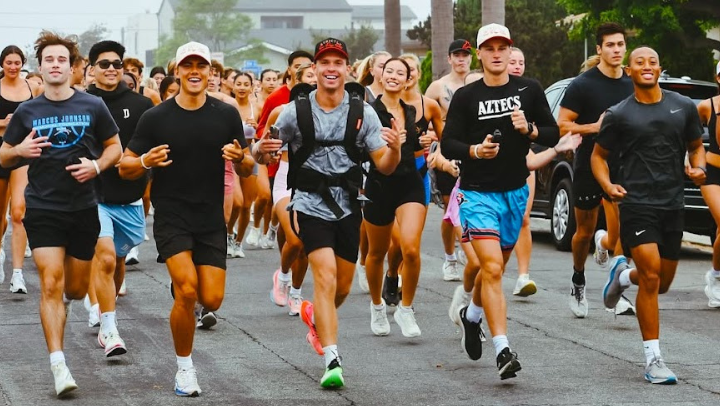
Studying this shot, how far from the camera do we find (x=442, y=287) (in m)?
13.8

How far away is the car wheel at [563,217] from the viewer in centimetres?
1675

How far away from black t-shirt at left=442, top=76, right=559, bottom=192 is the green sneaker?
1.58 metres

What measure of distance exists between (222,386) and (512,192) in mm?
2199

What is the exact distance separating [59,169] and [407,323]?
2.97 meters

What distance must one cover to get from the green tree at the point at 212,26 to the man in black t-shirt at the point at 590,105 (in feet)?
411

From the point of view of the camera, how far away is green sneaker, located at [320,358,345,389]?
8492 mm

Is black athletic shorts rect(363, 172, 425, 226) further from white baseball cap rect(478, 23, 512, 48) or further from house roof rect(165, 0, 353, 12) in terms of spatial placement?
house roof rect(165, 0, 353, 12)

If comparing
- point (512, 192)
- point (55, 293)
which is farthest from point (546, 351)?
point (55, 293)

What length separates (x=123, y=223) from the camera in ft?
35.7

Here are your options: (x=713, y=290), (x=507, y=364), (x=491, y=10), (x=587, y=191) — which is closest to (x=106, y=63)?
(x=587, y=191)

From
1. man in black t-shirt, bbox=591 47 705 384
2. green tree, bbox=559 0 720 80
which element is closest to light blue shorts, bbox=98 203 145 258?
man in black t-shirt, bbox=591 47 705 384

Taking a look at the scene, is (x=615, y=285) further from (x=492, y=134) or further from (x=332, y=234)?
(x=332, y=234)

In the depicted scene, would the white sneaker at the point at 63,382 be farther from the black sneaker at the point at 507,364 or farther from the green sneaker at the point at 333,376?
the black sneaker at the point at 507,364

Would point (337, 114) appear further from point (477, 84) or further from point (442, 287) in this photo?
point (442, 287)
